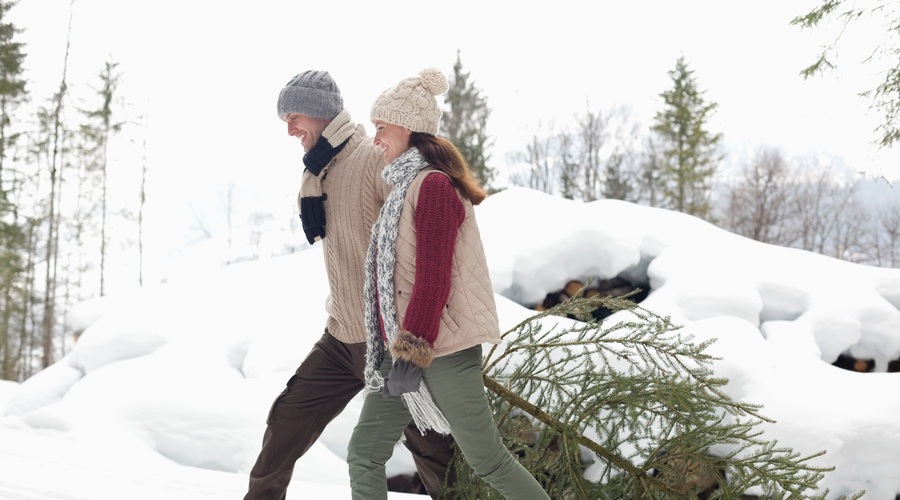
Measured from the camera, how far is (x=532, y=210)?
248 inches

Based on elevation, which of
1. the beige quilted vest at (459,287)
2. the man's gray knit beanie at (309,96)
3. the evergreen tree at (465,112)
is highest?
the evergreen tree at (465,112)

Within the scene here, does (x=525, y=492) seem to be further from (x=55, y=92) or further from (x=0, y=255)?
(x=55, y=92)

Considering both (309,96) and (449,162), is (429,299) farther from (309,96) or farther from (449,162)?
(309,96)

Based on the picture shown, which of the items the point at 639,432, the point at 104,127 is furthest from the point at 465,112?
the point at 639,432

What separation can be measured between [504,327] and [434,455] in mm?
2040

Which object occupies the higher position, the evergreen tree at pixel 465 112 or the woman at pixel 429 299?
the evergreen tree at pixel 465 112

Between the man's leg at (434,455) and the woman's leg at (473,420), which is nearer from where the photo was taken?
the woman's leg at (473,420)

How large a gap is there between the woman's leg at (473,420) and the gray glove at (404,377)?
9cm

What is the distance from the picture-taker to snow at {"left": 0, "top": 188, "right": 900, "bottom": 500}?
398cm

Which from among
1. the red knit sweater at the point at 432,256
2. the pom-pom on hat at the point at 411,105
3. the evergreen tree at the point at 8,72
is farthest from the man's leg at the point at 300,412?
the evergreen tree at the point at 8,72

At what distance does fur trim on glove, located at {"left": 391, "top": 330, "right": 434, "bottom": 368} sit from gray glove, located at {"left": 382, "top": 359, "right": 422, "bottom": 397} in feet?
0.07

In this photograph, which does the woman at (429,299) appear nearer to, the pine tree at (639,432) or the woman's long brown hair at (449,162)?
the woman's long brown hair at (449,162)

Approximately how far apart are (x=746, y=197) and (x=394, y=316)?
103 feet

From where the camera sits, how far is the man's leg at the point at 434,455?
2.52m
